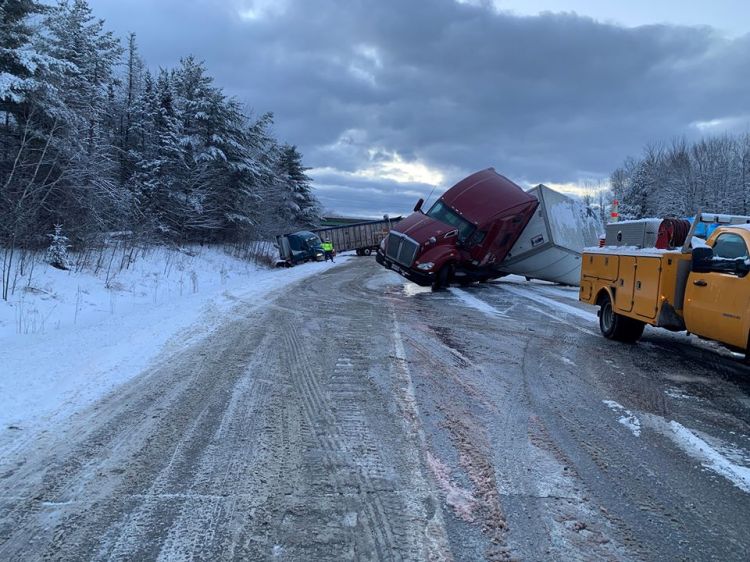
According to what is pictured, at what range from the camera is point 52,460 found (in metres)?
3.87

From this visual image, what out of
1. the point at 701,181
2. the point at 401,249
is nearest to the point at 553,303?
the point at 401,249

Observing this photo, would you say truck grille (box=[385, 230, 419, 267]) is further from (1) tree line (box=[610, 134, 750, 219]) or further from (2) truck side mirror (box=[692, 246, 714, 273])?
(1) tree line (box=[610, 134, 750, 219])

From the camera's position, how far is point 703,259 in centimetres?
648

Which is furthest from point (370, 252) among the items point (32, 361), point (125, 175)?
point (32, 361)

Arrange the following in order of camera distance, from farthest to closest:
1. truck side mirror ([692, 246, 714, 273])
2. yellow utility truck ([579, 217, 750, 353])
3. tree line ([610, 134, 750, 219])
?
tree line ([610, 134, 750, 219]) → truck side mirror ([692, 246, 714, 273]) → yellow utility truck ([579, 217, 750, 353])

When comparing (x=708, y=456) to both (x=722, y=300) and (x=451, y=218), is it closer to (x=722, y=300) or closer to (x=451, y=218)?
(x=722, y=300)

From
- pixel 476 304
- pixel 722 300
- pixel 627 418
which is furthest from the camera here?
pixel 476 304

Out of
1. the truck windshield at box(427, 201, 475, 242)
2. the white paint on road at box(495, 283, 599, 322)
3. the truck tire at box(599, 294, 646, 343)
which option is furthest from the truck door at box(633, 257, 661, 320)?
the truck windshield at box(427, 201, 475, 242)

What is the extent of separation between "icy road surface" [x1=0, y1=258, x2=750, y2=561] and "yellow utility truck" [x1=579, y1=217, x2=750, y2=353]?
28.5 inches

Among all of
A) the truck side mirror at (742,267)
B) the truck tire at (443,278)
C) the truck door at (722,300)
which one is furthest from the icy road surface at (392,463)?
the truck tire at (443,278)

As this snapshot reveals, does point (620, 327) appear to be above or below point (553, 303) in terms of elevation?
above

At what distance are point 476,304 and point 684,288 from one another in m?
6.97

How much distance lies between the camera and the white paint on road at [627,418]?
15.5 feet

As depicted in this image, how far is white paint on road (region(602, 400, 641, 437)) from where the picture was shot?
4.74 m
